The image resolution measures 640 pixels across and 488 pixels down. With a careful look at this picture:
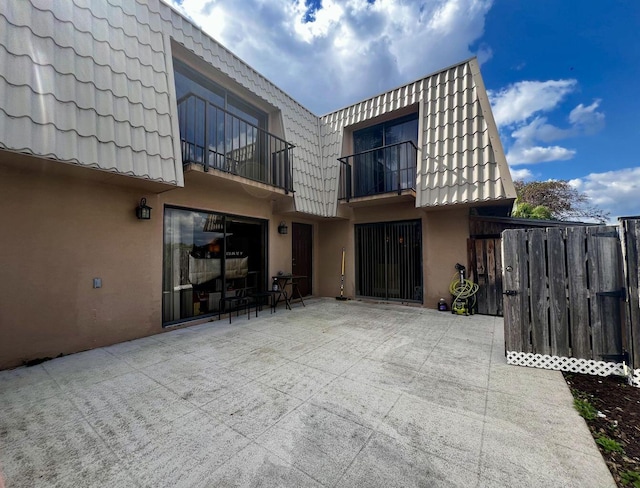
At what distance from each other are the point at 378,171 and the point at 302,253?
136 inches

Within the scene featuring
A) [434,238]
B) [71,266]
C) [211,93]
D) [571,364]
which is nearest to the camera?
[571,364]

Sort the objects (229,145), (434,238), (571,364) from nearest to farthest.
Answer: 1. (571,364)
2. (229,145)
3. (434,238)

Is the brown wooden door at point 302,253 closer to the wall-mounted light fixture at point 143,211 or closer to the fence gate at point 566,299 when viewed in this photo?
the wall-mounted light fixture at point 143,211

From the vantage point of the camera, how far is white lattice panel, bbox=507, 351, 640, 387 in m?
2.81

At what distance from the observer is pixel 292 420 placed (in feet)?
6.91

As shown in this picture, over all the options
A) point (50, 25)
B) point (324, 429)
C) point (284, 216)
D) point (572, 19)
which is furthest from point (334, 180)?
point (572, 19)

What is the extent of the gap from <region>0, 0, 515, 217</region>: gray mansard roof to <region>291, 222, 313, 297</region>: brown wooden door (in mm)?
1277

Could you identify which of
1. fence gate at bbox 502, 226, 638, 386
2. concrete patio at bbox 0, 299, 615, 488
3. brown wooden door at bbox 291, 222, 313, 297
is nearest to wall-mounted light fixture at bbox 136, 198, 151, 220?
concrete patio at bbox 0, 299, 615, 488

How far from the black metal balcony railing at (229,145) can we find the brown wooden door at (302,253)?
189 centimetres

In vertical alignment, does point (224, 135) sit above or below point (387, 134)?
below

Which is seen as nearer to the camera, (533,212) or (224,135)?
(224,135)

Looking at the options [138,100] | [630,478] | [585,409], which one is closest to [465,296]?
[585,409]

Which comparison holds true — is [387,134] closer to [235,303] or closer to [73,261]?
[235,303]

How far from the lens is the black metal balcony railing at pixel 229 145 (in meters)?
4.97
